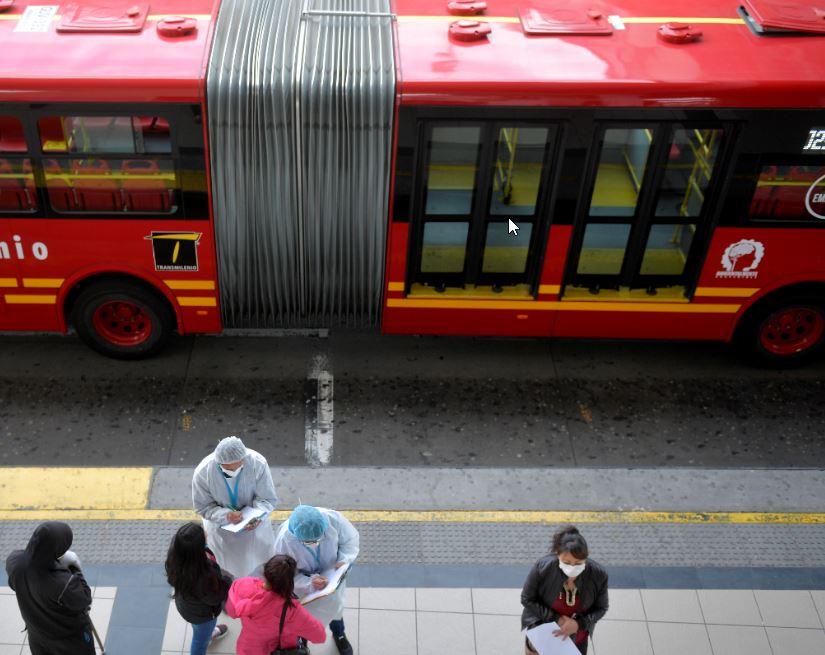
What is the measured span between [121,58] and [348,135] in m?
1.81

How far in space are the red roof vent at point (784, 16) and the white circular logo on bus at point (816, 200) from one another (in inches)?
48.8

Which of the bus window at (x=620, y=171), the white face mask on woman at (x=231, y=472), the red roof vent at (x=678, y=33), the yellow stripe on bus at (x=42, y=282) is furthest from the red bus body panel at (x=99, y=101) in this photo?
the red roof vent at (x=678, y=33)

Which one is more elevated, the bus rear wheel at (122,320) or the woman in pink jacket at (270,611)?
the woman in pink jacket at (270,611)

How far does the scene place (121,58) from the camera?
22.8 ft

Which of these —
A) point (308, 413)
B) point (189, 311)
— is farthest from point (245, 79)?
point (308, 413)

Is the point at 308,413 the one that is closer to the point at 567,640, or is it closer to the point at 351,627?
the point at 351,627

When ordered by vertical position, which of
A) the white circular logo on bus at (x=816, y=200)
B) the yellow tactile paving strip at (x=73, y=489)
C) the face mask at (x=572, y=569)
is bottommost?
the yellow tactile paving strip at (x=73, y=489)

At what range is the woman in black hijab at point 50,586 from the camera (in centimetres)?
450

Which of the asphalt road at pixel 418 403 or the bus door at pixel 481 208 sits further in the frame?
the asphalt road at pixel 418 403

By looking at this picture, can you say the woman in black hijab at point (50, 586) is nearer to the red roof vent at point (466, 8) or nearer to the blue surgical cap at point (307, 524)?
the blue surgical cap at point (307, 524)

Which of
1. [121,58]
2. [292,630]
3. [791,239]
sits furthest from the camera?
[791,239]

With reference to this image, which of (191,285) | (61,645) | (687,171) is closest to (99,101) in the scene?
(191,285)

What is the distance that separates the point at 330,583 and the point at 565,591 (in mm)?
1285

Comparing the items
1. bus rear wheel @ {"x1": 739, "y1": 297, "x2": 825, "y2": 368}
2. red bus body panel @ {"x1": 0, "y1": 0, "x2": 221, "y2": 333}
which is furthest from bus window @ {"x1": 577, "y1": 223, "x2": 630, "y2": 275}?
red bus body panel @ {"x1": 0, "y1": 0, "x2": 221, "y2": 333}
